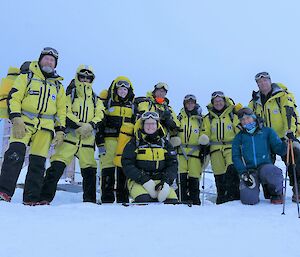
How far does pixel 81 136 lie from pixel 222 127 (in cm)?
310

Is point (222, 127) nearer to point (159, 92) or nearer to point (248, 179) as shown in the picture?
point (159, 92)

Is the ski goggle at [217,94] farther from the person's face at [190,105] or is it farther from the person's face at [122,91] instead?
the person's face at [122,91]

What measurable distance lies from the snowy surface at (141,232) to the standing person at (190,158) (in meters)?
3.10

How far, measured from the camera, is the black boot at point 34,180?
18.0ft

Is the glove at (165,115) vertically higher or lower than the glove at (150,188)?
higher

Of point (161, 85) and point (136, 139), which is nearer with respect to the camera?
point (136, 139)

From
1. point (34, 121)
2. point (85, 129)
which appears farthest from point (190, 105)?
point (34, 121)

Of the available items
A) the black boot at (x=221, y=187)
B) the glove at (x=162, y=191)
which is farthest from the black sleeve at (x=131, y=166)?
the black boot at (x=221, y=187)

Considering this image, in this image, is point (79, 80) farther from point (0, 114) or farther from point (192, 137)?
point (192, 137)

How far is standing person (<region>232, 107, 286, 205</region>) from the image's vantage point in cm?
590

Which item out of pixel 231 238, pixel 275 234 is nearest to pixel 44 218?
pixel 231 238

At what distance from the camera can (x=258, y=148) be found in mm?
6277

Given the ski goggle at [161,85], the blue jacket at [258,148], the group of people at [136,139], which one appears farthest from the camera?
the ski goggle at [161,85]

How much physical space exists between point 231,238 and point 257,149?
341 cm
